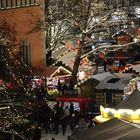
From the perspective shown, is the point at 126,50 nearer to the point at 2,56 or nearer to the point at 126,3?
the point at 126,3

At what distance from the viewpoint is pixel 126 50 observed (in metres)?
39.0

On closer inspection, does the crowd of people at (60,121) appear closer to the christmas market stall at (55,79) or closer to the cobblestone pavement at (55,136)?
the cobblestone pavement at (55,136)

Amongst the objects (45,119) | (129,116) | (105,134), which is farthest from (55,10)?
(105,134)

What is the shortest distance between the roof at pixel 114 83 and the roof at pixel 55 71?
18.8 ft

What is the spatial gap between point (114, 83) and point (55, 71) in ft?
22.0

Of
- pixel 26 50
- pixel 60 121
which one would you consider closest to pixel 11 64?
pixel 60 121

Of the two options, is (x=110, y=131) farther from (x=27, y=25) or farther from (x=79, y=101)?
(x=27, y=25)

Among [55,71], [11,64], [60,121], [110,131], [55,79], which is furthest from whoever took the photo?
Result: [55,71]

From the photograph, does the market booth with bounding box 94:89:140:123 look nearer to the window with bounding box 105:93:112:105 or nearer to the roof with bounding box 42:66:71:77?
the window with bounding box 105:93:112:105

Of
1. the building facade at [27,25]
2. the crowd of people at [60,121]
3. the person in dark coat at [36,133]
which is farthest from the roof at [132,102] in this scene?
the building facade at [27,25]

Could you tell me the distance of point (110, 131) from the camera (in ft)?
43.0

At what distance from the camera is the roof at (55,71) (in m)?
29.5

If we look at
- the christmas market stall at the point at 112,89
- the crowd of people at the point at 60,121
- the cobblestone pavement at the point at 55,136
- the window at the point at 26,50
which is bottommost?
the cobblestone pavement at the point at 55,136

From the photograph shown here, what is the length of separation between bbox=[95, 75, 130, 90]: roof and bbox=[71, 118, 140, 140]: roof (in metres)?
9.52
